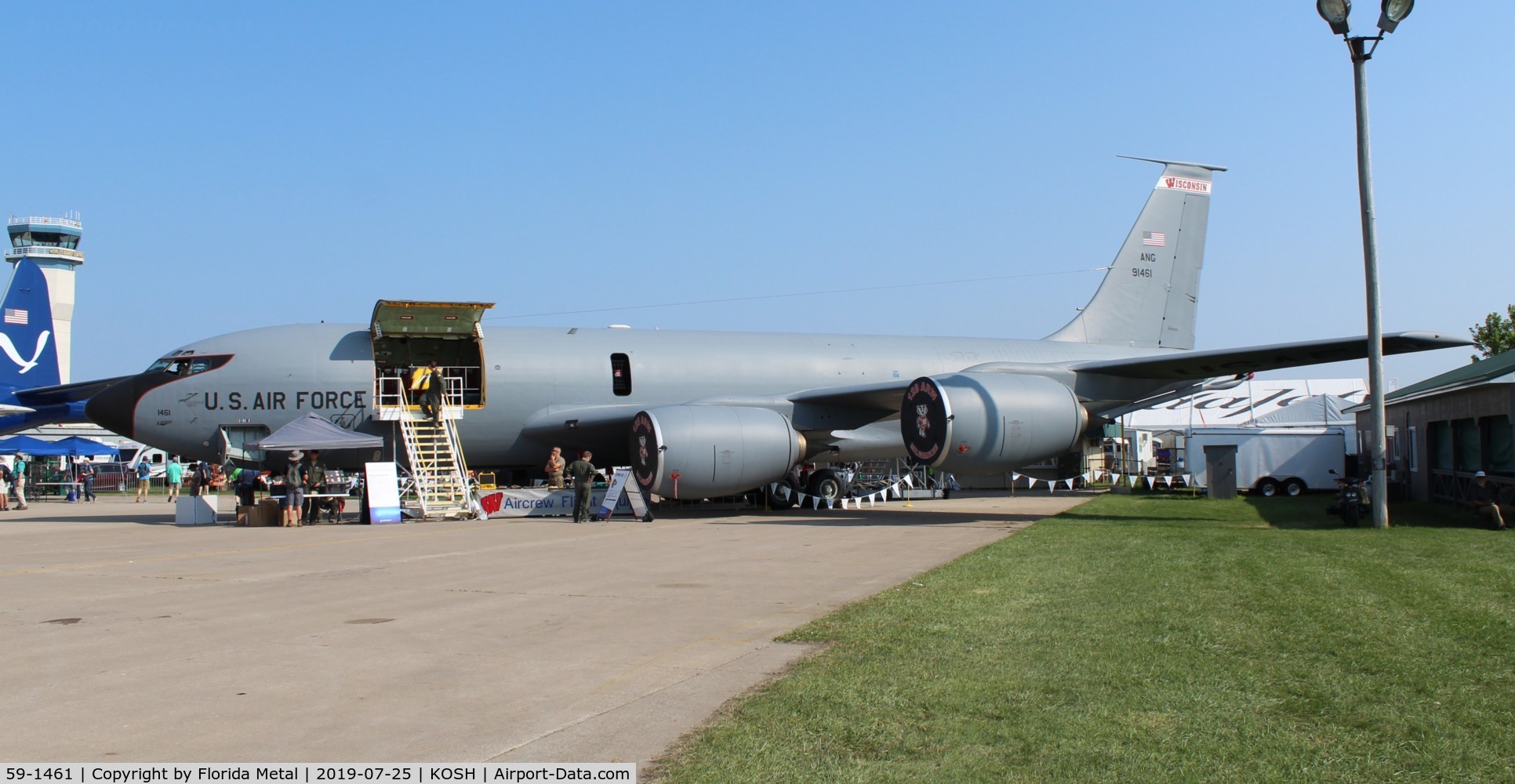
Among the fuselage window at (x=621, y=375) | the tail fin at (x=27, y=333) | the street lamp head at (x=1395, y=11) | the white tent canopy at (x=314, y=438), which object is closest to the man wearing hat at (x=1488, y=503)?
the street lamp head at (x=1395, y=11)

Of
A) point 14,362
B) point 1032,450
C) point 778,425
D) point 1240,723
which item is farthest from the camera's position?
point 14,362

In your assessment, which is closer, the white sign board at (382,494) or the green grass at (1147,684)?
the green grass at (1147,684)

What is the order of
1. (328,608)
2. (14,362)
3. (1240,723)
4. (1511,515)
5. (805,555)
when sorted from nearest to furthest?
(1240,723), (328,608), (805,555), (1511,515), (14,362)

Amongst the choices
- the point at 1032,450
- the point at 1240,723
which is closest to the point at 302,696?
the point at 1240,723

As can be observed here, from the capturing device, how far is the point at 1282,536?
14.9 meters

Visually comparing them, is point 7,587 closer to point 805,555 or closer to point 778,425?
point 805,555

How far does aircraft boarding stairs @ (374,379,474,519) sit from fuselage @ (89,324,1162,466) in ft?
1.33

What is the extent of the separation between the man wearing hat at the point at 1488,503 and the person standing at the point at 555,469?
52.2 feet

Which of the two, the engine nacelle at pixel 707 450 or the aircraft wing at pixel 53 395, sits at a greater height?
the aircraft wing at pixel 53 395

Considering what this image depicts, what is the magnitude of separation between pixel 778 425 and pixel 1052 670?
603 inches

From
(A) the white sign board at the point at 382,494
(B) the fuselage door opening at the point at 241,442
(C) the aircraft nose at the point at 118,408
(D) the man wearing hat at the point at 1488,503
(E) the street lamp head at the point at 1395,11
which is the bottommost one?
(D) the man wearing hat at the point at 1488,503

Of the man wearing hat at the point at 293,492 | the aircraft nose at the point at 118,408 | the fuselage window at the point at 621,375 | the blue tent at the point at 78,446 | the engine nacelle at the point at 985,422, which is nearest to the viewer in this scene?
the engine nacelle at the point at 985,422

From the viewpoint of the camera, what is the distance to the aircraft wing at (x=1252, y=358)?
1812 centimetres

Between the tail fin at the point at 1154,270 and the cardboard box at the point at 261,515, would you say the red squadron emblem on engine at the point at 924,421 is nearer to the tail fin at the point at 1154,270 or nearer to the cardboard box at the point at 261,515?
the tail fin at the point at 1154,270
